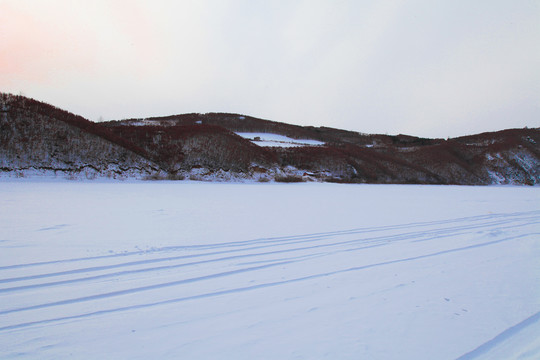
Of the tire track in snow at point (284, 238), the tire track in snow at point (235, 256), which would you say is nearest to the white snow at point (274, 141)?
the tire track in snow at point (284, 238)

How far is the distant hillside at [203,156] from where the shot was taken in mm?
15336

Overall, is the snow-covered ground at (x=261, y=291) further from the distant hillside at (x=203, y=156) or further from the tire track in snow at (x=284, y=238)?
the distant hillside at (x=203, y=156)

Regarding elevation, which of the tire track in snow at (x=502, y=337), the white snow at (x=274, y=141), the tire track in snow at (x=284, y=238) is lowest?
the tire track in snow at (x=502, y=337)

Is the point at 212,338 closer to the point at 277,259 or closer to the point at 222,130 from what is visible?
the point at 277,259

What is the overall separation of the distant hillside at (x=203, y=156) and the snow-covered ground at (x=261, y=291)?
11.6 m

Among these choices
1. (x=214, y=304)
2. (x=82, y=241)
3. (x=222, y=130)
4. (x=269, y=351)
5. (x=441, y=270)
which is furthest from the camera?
(x=222, y=130)

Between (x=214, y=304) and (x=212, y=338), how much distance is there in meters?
0.52

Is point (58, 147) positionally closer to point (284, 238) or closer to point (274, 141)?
point (284, 238)

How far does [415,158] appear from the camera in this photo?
3897cm

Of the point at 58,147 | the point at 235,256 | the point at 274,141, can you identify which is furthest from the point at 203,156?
the point at 274,141

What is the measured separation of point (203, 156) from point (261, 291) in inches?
794

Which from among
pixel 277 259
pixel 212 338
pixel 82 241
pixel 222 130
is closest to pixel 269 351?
pixel 212 338

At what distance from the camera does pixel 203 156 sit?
22.2m

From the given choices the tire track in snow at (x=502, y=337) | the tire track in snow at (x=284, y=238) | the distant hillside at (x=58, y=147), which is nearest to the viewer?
the tire track in snow at (x=502, y=337)
